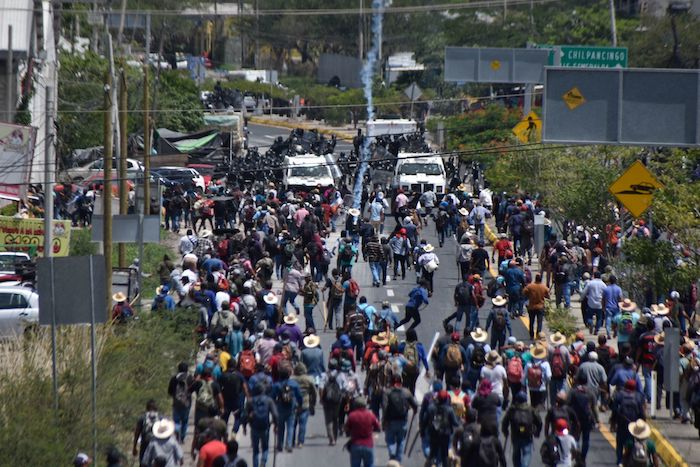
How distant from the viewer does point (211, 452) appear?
1541cm

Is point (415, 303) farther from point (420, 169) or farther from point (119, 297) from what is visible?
point (420, 169)

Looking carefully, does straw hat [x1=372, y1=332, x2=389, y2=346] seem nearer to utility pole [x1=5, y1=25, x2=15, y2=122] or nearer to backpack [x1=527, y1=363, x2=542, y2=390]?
backpack [x1=527, y1=363, x2=542, y2=390]

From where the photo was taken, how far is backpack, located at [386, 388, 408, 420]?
Answer: 17781 millimetres

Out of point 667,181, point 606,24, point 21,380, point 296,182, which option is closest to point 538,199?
point 296,182

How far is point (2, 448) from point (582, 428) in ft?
24.4

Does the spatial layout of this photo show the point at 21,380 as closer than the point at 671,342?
Yes

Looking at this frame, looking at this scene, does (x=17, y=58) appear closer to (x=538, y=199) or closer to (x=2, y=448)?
(x=538, y=199)

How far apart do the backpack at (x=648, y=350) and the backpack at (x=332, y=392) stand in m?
5.44

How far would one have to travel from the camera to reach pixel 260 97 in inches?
3723

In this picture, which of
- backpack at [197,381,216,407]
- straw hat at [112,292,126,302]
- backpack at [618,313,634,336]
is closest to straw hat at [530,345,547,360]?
backpack at [618,313,634,336]

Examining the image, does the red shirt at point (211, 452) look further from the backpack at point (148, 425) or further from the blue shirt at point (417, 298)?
the blue shirt at point (417, 298)

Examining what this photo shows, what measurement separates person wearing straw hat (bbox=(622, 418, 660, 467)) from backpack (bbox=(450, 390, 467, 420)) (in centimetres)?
228

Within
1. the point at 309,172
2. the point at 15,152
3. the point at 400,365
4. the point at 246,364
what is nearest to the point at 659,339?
the point at 400,365

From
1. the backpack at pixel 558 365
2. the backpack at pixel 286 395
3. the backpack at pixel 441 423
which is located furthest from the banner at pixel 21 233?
the backpack at pixel 441 423
